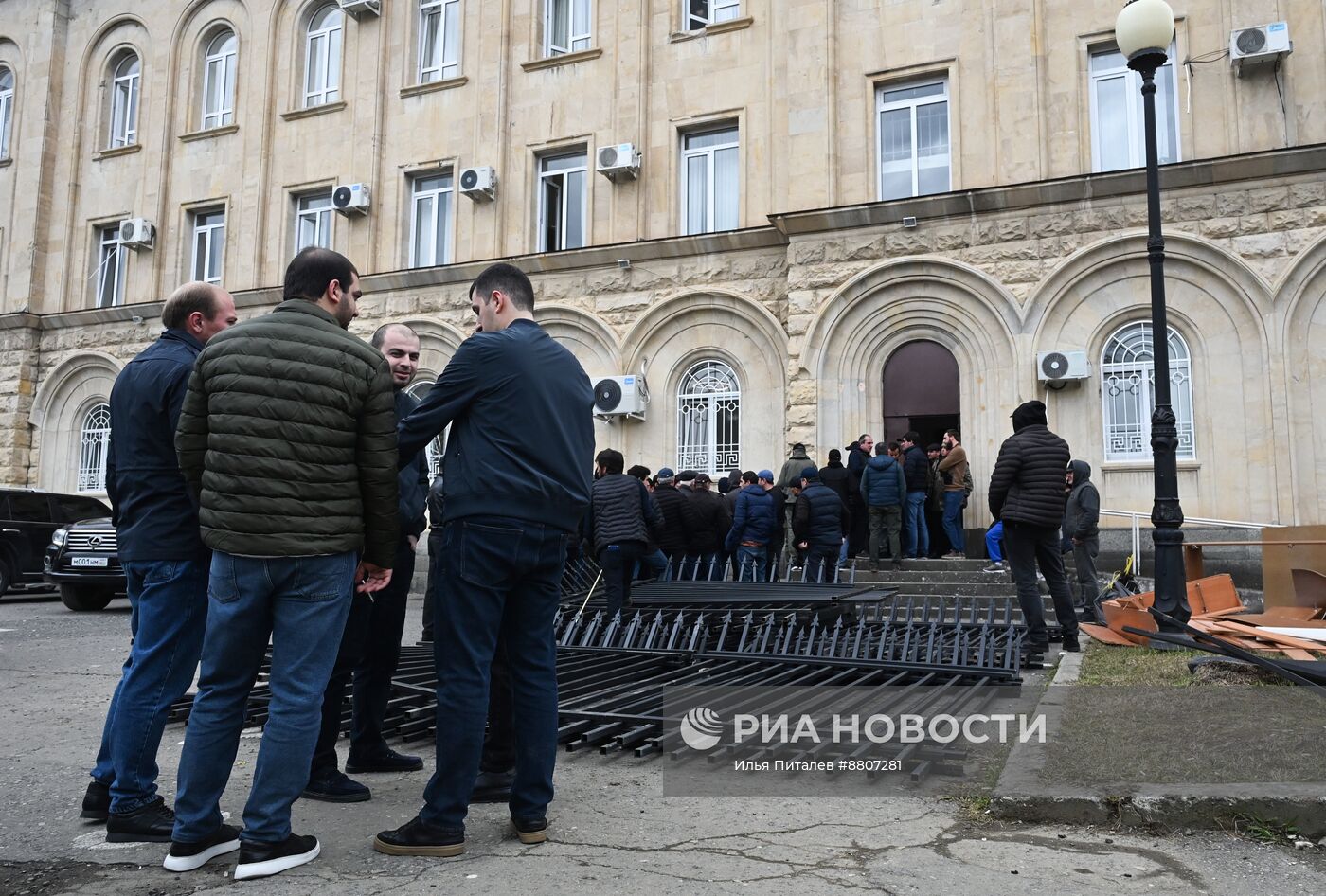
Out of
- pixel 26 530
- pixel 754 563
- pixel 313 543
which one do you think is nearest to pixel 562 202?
pixel 754 563

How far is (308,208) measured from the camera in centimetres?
2117

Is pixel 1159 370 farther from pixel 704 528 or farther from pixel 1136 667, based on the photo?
pixel 704 528

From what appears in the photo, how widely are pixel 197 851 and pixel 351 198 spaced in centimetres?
1813

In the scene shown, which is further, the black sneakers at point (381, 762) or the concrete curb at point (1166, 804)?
the black sneakers at point (381, 762)

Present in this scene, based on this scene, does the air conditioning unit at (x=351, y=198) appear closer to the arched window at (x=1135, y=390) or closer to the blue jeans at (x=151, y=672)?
the arched window at (x=1135, y=390)

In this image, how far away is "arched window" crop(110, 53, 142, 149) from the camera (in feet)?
77.6

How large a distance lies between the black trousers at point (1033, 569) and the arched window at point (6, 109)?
2584cm

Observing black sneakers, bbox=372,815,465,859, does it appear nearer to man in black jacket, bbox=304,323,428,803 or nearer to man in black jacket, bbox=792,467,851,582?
man in black jacket, bbox=304,323,428,803

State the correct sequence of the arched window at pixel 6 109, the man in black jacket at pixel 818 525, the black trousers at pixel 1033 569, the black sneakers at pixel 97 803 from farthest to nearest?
1. the arched window at pixel 6 109
2. the man in black jacket at pixel 818 525
3. the black trousers at pixel 1033 569
4. the black sneakers at pixel 97 803

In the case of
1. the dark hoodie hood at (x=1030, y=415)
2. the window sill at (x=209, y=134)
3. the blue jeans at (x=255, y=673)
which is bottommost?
the blue jeans at (x=255, y=673)

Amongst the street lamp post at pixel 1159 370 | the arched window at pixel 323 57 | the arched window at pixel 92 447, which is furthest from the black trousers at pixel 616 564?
the arched window at pixel 92 447

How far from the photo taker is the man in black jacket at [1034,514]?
7973mm

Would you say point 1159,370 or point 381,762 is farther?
point 1159,370

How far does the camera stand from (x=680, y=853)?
142 inches
